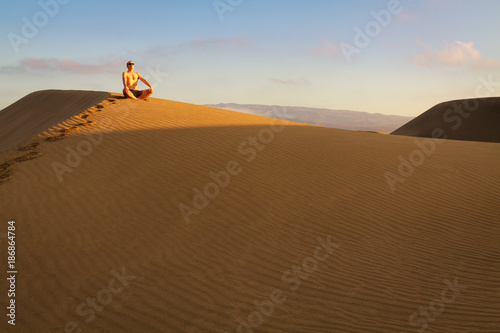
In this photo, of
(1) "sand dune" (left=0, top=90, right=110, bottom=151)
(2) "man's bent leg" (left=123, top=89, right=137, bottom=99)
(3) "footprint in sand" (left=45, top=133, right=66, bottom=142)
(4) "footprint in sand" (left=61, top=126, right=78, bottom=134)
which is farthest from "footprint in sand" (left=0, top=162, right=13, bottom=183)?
(1) "sand dune" (left=0, top=90, right=110, bottom=151)

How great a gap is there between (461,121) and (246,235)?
37688mm

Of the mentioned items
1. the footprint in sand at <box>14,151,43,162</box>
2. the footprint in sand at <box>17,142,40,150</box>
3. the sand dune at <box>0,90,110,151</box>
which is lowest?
the footprint in sand at <box>14,151,43,162</box>

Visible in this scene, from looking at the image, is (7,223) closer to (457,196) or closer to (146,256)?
(146,256)

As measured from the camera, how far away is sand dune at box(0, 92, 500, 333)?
351 cm

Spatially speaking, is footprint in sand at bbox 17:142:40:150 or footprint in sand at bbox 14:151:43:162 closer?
footprint in sand at bbox 14:151:43:162

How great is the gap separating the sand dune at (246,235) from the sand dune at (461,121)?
27.7m

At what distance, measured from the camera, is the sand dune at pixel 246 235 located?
351 cm

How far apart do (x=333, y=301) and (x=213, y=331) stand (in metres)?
1.26

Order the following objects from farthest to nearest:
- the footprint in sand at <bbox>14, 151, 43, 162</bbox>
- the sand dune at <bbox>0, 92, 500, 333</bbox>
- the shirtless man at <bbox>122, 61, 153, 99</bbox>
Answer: the shirtless man at <bbox>122, 61, 153, 99</bbox>, the footprint in sand at <bbox>14, 151, 43, 162</bbox>, the sand dune at <bbox>0, 92, 500, 333</bbox>

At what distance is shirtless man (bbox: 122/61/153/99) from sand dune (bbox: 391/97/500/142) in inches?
1205

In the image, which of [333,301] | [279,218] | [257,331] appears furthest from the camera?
[279,218]

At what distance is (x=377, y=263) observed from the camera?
4555mm

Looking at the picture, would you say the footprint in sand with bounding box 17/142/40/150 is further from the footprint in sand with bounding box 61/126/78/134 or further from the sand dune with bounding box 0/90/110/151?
the sand dune with bounding box 0/90/110/151

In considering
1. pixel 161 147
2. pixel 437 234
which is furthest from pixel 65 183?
pixel 437 234
